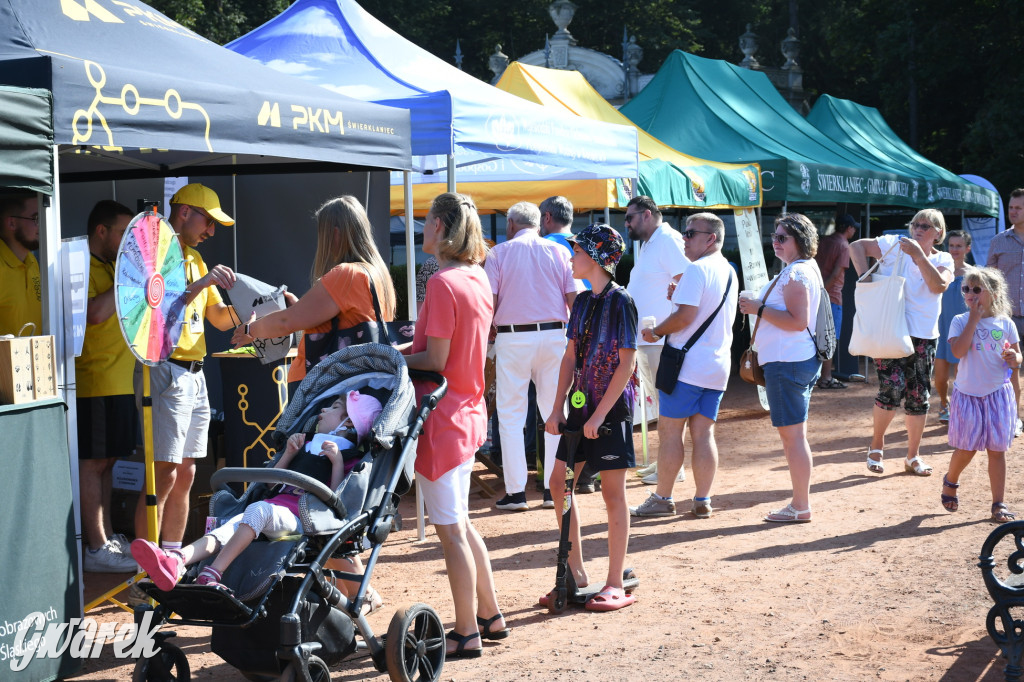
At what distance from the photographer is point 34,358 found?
13.1ft

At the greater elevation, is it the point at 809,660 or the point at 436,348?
the point at 436,348

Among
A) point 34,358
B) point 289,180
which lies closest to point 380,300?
point 34,358

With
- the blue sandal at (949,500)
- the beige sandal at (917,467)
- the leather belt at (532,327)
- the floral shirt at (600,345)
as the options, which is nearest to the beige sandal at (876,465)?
the beige sandal at (917,467)

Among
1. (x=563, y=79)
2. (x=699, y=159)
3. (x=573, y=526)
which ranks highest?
(x=563, y=79)

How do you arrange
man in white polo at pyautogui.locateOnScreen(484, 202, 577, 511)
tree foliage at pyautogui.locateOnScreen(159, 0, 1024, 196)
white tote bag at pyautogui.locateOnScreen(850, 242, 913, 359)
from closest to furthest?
man in white polo at pyautogui.locateOnScreen(484, 202, 577, 511) < white tote bag at pyautogui.locateOnScreen(850, 242, 913, 359) < tree foliage at pyautogui.locateOnScreen(159, 0, 1024, 196)

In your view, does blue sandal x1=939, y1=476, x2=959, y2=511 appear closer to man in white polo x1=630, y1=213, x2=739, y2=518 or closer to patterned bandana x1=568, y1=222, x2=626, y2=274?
man in white polo x1=630, y1=213, x2=739, y2=518

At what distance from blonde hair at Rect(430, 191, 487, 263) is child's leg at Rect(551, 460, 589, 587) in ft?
3.93

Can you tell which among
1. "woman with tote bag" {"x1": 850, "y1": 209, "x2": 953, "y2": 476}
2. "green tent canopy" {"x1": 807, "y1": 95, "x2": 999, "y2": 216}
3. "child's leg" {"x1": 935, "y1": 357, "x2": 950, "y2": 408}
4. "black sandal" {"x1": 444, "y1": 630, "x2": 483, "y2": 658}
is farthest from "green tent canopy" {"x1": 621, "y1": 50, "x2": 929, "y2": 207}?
"black sandal" {"x1": 444, "y1": 630, "x2": 483, "y2": 658}

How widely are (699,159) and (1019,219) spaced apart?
452 cm

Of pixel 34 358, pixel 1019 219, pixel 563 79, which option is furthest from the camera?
pixel 563 79

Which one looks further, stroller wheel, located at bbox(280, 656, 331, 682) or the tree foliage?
the tree foliage

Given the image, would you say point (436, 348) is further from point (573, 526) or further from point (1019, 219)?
point (1019, 219)

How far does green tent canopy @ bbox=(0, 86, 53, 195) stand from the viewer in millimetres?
3777

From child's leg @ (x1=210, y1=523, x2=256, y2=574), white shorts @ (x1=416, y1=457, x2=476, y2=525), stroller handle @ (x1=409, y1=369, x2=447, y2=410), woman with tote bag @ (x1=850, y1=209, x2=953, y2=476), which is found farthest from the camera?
woman with tote bag @ (x1=850, y1=209, x2=953, y2=476)
